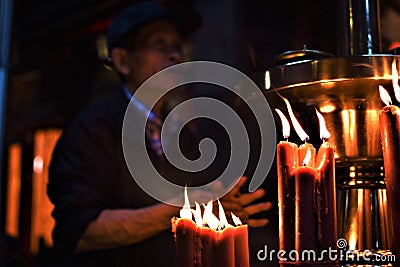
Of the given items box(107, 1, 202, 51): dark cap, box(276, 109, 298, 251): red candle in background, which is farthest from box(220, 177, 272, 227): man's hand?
box(107, 1, 202, 51): dark cap

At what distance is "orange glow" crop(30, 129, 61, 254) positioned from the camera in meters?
3.14

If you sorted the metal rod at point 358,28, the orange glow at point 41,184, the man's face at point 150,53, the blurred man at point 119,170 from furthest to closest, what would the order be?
the orange glow at point 41,184 < the man's face at point 150,53 < the blurred man at point 119,170 < the metal rod at point 358,28

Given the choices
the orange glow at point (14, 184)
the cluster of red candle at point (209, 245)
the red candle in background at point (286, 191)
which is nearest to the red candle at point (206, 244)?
the cluster of red candle at point (209, 245)

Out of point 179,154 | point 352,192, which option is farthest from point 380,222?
point 179,154

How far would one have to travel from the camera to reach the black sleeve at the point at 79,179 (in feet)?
5.84

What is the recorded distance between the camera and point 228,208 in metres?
1.45

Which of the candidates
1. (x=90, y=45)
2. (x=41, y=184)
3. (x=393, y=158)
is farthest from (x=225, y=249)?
(x=41, y=184)

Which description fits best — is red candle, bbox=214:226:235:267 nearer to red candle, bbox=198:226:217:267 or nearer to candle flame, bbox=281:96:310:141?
red candle, bbox=198:226:217:267

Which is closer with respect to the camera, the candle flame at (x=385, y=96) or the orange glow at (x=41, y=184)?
the candle flame at (x=385, y=96)

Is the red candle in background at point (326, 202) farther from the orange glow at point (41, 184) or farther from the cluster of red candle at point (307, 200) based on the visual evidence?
the orange glow at point (41, 184)

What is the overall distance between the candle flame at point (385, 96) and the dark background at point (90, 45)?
0.57 meters

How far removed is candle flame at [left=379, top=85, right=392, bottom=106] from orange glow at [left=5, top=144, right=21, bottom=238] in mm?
2666

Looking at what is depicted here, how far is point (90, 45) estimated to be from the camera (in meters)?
3.14

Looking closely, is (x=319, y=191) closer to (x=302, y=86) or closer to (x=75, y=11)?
(x=302, y=86)
